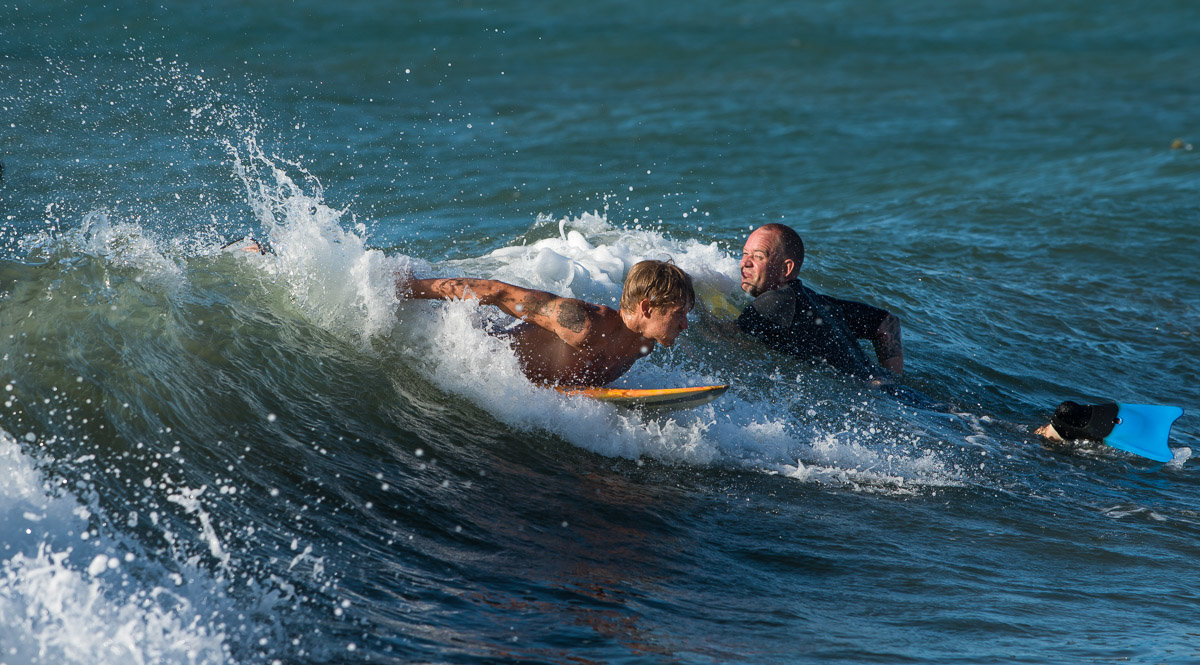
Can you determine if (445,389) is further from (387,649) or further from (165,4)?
(165,4)

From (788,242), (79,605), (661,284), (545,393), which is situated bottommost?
(79,605)

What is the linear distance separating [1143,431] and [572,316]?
144 inches

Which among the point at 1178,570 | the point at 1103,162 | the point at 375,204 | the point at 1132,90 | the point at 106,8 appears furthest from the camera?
the point at 1132,90

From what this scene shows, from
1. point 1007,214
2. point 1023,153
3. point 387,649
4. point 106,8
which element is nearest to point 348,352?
point 387,649

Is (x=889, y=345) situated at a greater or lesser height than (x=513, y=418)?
greater

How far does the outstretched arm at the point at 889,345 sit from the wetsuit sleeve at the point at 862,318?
3 centimetres

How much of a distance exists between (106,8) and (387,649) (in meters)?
15.3

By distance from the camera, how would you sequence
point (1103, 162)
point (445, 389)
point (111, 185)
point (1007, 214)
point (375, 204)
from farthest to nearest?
1. point (1103, 162)
2. point (1007, 214)
3. point (375, 204)
4. point (111, 185)
5. point (445, 389)

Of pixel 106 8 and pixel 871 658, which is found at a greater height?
pixel 106 8

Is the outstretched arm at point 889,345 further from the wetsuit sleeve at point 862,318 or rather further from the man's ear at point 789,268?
the man's ear at point 789,268

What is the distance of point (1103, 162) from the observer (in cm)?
1430

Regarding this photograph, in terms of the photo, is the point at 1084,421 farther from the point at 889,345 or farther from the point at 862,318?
the point at 862,318

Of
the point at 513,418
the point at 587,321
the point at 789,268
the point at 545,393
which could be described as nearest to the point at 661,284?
the point at 587,321

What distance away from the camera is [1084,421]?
6.27m
